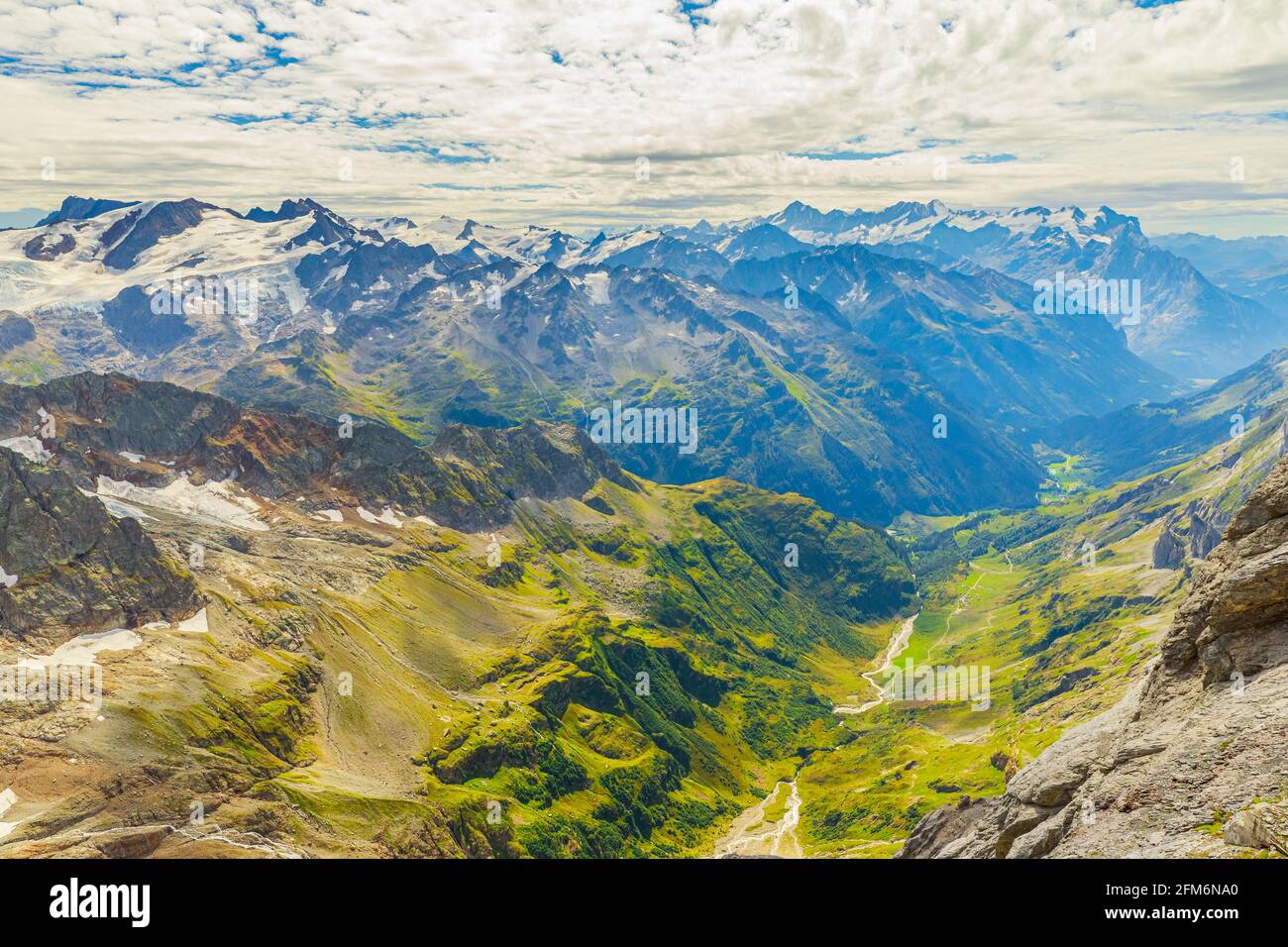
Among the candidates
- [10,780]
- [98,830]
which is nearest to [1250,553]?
[98,830]

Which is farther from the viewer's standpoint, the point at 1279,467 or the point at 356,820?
the point at 356,820

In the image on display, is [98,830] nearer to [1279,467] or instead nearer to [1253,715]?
[1253,715]

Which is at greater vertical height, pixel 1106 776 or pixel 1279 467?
pixel 1279 467
